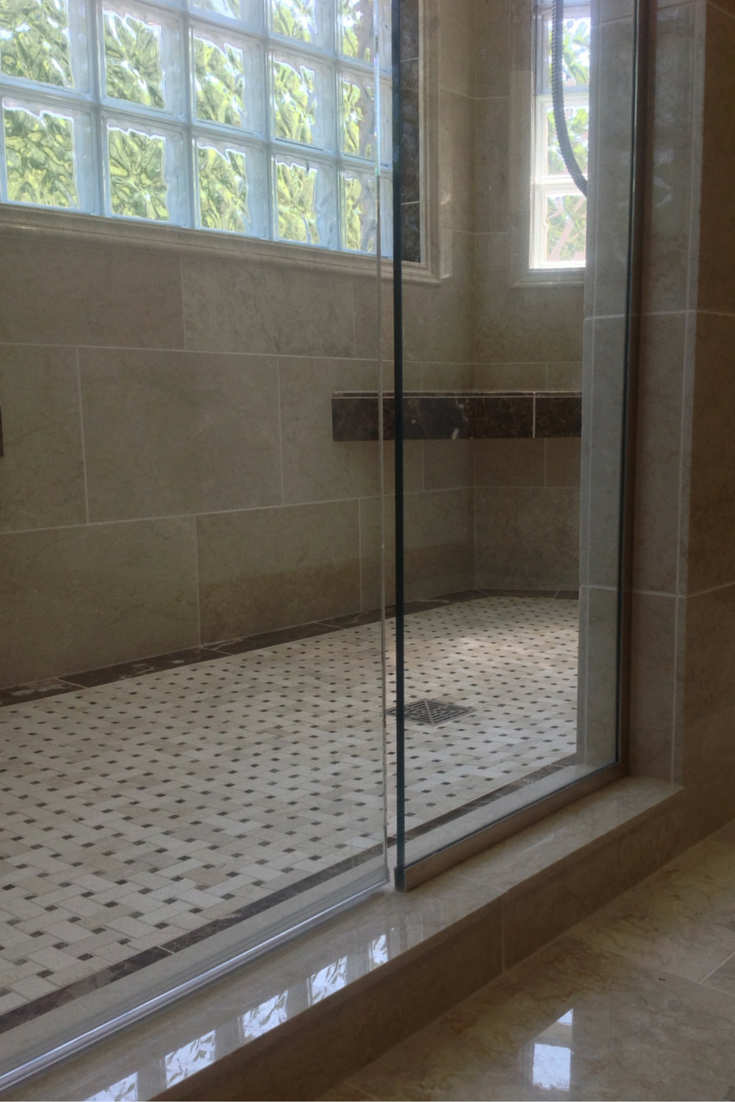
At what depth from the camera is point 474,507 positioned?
1.22 metres

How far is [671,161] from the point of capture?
58.1 inches

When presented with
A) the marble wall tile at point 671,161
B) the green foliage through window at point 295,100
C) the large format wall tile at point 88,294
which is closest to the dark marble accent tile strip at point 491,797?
the marble wall tile at point 671,161

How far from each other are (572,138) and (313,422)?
1088mm

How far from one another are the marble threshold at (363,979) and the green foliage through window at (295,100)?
158 centimetres

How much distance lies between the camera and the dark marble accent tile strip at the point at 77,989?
39.3 inches

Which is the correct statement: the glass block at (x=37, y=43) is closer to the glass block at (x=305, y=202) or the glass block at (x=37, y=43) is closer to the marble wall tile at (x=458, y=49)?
the glass block at (x=305, y=202)

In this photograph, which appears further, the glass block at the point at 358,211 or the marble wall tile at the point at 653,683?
the glass block at the point at 358,211

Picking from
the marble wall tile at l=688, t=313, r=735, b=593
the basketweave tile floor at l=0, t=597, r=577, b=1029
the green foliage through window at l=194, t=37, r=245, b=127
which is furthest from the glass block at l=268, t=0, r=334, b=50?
the basketweave tile floor at l=0, t=597, r=577, b=1029

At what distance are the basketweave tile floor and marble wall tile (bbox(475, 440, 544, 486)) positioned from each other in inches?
6.0

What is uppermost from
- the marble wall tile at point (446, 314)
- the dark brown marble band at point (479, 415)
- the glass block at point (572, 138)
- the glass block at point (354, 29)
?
the glass block at point (354, 29)

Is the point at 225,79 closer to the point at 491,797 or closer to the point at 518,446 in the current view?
the point at 518,446

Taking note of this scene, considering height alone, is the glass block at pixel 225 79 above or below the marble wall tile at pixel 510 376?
above

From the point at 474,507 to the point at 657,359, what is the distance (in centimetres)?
48

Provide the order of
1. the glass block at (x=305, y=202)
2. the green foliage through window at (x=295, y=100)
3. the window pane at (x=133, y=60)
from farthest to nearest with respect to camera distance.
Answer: the glass block at (x=305, y=202)
the green foliage through window at (x=295, y=100)
the window pane at (x=133, y=60)
